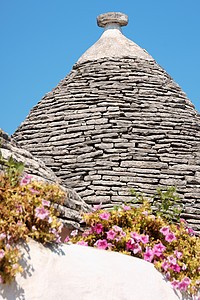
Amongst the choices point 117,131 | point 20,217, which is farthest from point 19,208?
point 117,131

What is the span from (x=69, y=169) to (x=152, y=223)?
2591 mm

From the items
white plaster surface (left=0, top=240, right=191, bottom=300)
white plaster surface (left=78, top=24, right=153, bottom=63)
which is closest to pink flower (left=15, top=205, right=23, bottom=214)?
white plaster surface (left=0, top=240, right=191, bottom=300)

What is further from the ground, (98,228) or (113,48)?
(113,48)

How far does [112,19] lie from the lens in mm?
9219

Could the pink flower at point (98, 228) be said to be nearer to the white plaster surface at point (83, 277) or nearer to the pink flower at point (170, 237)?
the white plaster surface at point (83, 277)

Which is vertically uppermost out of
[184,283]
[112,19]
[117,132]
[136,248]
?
[112,19]

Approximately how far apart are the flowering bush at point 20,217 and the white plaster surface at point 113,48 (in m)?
5.49

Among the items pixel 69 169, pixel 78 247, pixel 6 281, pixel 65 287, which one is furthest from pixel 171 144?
pixel 6 281

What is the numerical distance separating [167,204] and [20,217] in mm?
3411

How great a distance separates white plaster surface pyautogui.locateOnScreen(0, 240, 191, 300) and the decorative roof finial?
686 centimetres

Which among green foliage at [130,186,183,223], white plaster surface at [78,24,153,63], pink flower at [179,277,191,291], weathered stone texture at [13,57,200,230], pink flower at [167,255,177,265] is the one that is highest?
white plaster surface at [78,24,153,63]

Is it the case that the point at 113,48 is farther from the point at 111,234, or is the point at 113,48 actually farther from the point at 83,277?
the point at 83,277

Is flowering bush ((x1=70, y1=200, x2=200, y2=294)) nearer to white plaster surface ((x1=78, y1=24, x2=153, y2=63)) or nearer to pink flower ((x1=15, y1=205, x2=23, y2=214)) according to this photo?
pink flower ((x1=15, y1=205, x2=23, y2=214))

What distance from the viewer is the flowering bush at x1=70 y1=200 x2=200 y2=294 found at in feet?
12.8
